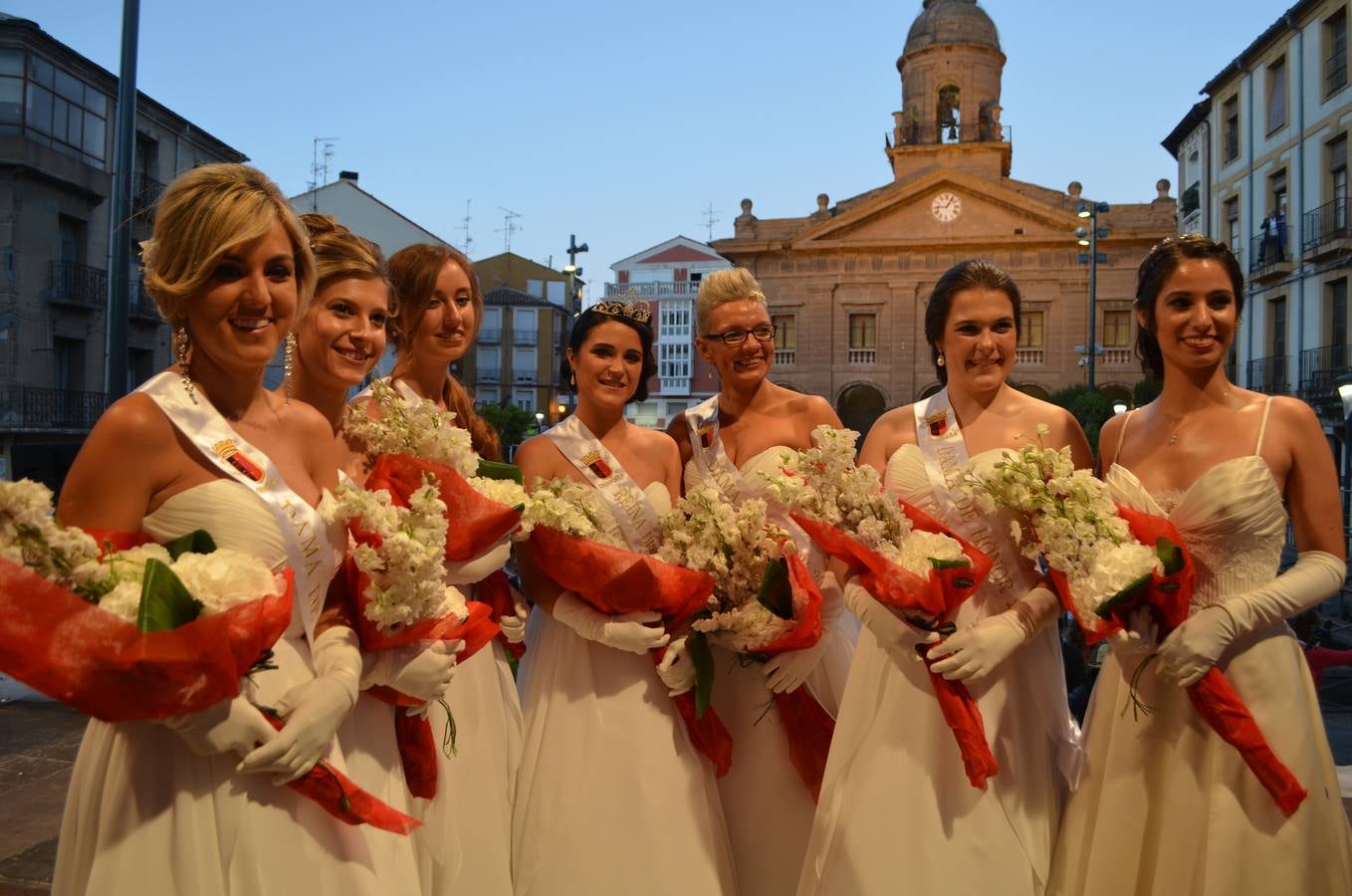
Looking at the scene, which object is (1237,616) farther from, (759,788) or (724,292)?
(724,292)

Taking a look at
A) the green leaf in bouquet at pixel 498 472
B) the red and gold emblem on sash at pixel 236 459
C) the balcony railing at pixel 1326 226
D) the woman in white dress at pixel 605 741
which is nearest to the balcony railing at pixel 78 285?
the woman in white dress at pixel 605 741

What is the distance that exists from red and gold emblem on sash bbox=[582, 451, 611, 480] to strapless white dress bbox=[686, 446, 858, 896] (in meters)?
0.30

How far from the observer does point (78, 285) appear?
61.0 ft

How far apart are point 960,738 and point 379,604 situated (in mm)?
1629

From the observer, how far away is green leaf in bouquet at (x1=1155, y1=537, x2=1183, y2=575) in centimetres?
264

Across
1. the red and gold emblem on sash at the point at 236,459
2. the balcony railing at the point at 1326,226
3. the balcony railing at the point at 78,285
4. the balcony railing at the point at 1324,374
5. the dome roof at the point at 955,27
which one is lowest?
the red and gold emblem on sash at the point at 236,459

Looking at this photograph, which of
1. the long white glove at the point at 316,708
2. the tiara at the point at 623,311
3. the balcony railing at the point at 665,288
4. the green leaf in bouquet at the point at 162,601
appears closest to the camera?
the green leaf in bouquet at the point at 162,601

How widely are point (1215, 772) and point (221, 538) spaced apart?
8.09 ft

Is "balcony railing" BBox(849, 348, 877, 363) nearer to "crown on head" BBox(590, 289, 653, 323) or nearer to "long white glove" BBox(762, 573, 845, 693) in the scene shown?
"crown on head" BBox(590, 289, 653, 323)

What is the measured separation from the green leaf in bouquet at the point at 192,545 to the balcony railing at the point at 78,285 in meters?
18.4

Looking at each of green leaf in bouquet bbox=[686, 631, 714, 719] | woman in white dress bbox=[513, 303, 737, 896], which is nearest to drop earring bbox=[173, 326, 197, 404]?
woman in white dress bbox=[513, 303, 737, 896]

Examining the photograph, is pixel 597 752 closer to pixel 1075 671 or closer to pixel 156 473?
pixel 156 473

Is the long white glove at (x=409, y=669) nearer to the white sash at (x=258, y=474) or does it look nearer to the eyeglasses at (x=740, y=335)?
the white sash at (x=258, y=474)

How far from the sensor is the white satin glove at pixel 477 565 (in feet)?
9.18
